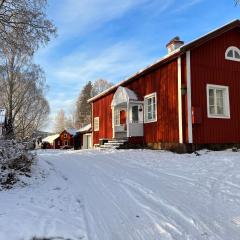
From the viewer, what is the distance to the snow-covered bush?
764 cm

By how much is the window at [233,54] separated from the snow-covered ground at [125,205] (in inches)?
334

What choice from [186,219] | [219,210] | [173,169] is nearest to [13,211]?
[186,219]

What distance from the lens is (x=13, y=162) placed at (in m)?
8.41

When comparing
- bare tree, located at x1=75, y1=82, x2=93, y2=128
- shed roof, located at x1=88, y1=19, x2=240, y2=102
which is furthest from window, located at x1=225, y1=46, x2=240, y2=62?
bare tree, located at x1=75, y1=82, x2=93, y2=128

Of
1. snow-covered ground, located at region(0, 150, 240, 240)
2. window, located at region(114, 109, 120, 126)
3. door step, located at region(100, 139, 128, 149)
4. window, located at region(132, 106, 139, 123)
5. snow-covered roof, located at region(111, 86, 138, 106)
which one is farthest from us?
window, located at region(114, 109, 120, 126)

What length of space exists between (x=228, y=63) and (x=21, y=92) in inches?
842

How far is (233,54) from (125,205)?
1303 centimetres

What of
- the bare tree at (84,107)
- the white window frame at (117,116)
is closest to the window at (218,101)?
the white window frame at (117,116)

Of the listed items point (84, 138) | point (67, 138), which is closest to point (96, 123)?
point (84, 138)

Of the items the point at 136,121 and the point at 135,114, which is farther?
the point at 135,114

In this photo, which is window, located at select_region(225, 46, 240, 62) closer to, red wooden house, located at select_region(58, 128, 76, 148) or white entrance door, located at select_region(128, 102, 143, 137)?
white entrance door, located at select_region(128, 102, 143, 137)

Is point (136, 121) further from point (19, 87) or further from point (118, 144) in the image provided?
point (19, 87)

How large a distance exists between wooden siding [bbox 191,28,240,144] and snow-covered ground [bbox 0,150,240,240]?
5871 millimetres

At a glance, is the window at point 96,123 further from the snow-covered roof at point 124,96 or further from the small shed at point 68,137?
the small shed at point 68,137
